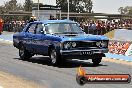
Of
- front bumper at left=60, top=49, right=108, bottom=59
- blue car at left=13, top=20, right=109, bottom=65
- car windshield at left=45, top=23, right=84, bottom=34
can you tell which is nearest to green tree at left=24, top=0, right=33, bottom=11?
blue car at left=13, top=20, right=109, bottom=65

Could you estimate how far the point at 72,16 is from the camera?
509 ft

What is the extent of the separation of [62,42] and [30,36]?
2792 mm

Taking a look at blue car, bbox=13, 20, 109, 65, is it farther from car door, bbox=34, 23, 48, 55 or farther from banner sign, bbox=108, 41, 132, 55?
banner sign, bbox=108, 41, 132, 55

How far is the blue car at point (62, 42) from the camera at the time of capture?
12594 millimetres

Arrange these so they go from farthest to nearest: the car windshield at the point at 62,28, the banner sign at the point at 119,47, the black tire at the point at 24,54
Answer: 1. the banner sign at the point at 119,47
2. the black tire at the point at 24,54
3. the car windshield at the point at 62,28

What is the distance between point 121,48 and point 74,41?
5919mm

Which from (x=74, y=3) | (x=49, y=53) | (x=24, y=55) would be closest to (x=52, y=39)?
(x=49, y=53)

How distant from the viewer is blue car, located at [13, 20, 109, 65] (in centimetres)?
1259

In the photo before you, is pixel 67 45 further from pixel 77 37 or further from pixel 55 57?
pixel 55 57

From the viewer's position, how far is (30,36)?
15.0 metres

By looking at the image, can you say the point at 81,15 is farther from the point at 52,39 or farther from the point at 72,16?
the point at 52,39

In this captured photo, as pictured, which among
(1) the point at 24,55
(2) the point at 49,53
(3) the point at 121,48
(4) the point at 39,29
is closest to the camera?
(2) the point at 49,53

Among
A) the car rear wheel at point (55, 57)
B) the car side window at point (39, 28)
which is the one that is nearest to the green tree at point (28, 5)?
the car side window at point (39, 28)

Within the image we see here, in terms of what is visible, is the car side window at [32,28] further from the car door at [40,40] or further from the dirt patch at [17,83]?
the dirt patch at [17,83]
